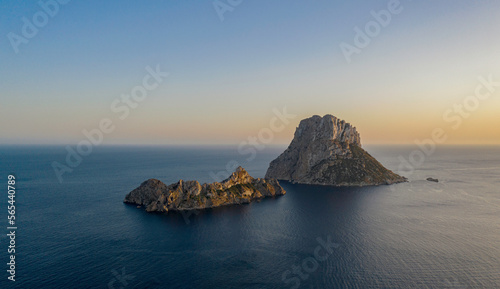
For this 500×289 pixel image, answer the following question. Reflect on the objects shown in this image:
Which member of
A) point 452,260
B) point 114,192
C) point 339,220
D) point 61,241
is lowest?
point 452,260

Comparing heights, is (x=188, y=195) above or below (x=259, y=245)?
above

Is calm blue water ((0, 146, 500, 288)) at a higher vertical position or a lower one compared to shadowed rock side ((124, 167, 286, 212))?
lower

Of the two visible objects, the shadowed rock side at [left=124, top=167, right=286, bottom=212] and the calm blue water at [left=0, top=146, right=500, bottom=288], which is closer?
the calm blue water at [left=0, top=146, right=500, bottom=288]

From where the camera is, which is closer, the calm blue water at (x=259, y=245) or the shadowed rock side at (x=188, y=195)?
the calm blue water at (x=259, y=245)

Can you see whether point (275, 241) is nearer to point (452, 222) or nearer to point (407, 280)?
point (407, 280)

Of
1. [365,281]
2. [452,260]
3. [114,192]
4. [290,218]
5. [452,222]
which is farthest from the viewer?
[114,192]

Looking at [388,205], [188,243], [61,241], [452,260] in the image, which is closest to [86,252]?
[61,241]

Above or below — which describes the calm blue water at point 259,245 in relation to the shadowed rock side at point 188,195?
below

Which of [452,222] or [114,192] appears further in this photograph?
[114,192]
